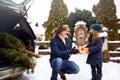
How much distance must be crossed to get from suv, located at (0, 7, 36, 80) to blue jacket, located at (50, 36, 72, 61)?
68 cm

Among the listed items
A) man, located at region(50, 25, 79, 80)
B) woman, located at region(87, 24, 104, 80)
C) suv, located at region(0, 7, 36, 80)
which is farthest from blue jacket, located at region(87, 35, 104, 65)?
suv, located at region(0, 7, 36, 80)

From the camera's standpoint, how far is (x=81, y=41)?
43.9ft

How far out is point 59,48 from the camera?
19.2ft

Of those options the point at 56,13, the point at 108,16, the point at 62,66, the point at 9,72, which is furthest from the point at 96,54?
the point at 56,13

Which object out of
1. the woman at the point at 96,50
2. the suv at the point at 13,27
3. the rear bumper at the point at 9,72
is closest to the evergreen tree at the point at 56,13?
the suv at the point at 13,27

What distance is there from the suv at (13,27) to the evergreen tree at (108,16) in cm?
1052

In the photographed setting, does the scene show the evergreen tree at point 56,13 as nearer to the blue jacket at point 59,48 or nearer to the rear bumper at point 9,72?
the blue jacket at point 59,48

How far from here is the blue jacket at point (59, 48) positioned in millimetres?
5722

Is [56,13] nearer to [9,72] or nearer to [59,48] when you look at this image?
[59,48]

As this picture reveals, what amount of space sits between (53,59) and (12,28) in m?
1.27

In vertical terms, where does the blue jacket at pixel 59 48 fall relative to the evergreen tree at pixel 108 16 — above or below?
below

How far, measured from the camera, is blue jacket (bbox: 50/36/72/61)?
5.72m

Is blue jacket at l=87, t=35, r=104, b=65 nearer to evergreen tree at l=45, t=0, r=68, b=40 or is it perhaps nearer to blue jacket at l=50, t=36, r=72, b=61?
blue jacket at l=50, t=36, r=72, b=61

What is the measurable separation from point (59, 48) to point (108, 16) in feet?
37.7
